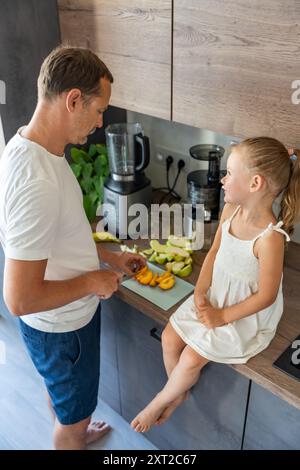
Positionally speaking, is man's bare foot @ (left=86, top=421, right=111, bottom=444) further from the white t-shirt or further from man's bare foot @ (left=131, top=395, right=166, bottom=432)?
the white t-shirt

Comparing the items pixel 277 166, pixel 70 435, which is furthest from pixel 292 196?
pixel 70 435

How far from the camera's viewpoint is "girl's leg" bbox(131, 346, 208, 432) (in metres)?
1.09

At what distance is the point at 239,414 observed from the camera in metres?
1.13

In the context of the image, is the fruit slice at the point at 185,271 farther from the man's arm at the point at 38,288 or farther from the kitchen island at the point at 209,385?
the man's arm at the point at 38,288

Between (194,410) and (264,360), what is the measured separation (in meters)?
0.40

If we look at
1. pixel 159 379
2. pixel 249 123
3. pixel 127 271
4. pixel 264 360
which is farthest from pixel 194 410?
pixel 249 123

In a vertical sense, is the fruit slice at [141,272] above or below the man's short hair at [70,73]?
below

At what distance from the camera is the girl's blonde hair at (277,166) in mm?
962

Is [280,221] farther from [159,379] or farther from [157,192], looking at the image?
[157,192]

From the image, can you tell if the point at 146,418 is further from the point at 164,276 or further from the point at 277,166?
the point at 277,166

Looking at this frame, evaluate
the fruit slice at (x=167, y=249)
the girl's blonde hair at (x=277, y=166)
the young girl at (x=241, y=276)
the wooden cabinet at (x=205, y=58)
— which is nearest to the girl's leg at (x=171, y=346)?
the young girl at (x=241, y=276)

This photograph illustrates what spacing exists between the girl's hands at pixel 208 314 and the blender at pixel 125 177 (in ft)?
1.85

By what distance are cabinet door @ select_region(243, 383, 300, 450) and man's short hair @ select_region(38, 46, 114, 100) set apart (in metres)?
0.86

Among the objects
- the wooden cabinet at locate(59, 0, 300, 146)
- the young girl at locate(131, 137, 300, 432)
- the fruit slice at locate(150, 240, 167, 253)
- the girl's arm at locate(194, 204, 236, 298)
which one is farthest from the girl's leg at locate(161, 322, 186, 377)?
the wooden cabinet at locate(59, 0, 300, 146)
